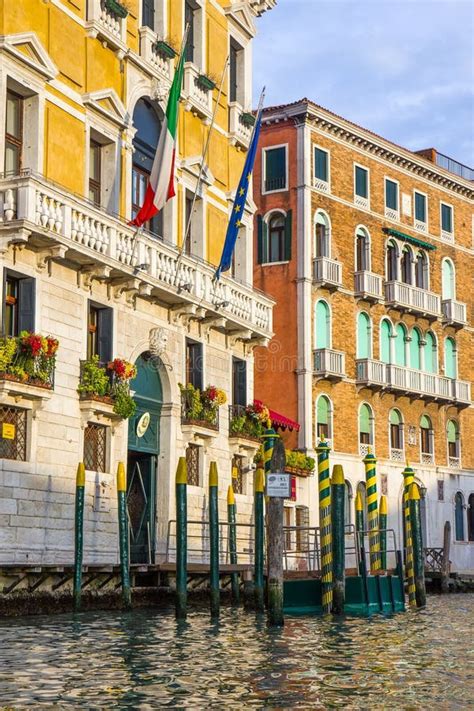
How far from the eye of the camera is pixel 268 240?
37344 millimetres

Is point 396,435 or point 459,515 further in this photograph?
point 459,515

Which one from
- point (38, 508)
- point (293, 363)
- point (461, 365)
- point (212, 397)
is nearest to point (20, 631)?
point (38, 508)

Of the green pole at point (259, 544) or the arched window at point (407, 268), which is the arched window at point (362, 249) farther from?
the green pole at point (259, 544)

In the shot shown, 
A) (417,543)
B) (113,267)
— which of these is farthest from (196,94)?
(417,543)

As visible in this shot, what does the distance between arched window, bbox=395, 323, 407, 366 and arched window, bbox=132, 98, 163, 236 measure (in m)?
16.5

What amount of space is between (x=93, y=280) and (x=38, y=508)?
13.5 feet

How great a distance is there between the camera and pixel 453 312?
4281cm

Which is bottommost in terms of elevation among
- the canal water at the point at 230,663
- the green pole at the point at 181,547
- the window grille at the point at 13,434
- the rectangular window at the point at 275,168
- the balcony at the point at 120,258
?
the canal water at the point at 230,663

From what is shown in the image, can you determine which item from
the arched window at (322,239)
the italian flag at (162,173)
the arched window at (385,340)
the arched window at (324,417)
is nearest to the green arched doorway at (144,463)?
the italian flag at (162,173)

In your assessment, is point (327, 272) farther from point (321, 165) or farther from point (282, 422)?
point (282, 422)

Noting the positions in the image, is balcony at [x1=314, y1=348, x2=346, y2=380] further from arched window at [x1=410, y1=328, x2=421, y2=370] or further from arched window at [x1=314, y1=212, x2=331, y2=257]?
arched window at [x1=410, y1=328, x2=421, y2=370]

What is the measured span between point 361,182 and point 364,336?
4.74 m

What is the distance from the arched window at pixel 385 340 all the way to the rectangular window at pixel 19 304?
826 inches

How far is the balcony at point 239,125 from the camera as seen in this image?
2833 centimetres
